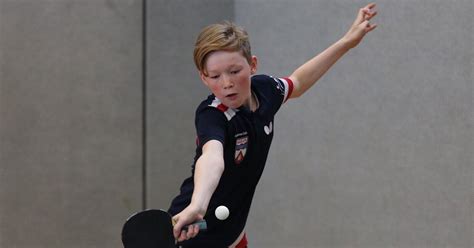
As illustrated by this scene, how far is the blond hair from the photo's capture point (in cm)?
312

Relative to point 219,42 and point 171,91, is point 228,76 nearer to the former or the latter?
point 219,42

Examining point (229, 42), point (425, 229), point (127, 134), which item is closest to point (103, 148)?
point (127, 134)

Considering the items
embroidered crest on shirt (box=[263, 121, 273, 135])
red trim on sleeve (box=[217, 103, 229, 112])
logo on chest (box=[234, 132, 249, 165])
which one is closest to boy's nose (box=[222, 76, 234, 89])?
red trim on sleeve (box=[217, 103, 229, 112])

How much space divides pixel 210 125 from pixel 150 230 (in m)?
0.64

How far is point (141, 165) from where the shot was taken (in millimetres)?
6469

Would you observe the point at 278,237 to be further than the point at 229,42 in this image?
Yes

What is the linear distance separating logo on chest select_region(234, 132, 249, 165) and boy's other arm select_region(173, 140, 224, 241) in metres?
0.27

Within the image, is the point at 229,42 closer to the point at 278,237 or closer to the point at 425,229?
the point at 425,229

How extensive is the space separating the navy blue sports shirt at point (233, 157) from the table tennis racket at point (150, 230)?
19.9 inches

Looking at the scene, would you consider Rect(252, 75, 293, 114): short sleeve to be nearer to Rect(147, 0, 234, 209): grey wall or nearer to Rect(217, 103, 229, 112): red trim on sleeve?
Rect(217, 103, 229, 112): red trim on sleeve

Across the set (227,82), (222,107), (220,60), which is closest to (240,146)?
(222,107)

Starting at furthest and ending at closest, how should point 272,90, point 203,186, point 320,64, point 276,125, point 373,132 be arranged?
point 276,125
point 373,132
point 320,64
point 272,90
point 203,186

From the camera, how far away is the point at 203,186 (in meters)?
2.70

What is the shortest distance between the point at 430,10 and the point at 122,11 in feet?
9.53
